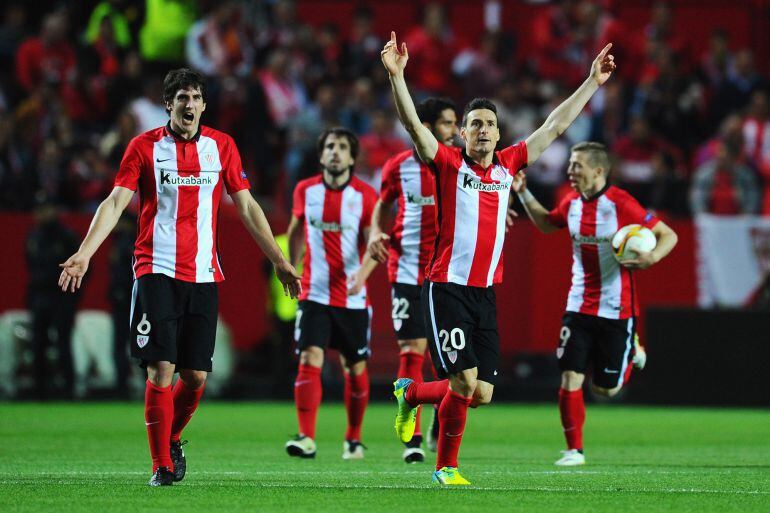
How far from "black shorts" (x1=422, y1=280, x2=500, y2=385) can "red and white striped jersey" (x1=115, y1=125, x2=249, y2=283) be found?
4.31 feet

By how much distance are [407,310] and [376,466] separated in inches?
53.6

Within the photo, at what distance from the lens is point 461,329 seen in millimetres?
7984

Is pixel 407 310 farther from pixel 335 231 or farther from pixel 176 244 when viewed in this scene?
pixel 176 244

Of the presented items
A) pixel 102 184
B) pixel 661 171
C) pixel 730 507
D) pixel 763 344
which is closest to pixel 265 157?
pixel 102 184

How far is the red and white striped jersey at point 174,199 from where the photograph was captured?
7.87 meters

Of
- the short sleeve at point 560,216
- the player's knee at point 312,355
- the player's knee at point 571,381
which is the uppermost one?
the short sleeve at point 560,216

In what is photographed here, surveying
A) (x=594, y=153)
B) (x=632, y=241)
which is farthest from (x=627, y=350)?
(x=594, y=153)

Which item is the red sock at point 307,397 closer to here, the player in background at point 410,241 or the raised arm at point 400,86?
the player in background at point 410,241

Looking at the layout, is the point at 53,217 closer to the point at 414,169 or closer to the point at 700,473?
the point at 414,169

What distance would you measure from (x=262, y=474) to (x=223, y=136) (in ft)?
7.10

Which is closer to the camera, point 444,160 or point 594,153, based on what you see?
point 444,160

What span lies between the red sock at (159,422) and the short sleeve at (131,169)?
1128mm

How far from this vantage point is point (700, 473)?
29.5 ft

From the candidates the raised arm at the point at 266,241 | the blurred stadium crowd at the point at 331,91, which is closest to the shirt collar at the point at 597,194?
the raised arm at the point at 266,241
